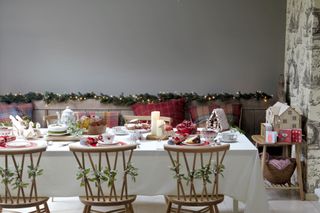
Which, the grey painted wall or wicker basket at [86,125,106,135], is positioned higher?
the grey painted wall

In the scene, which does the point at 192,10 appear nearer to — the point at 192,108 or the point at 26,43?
the point at 192,108

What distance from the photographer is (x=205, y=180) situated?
344 cm

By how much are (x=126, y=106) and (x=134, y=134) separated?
208 centimetres

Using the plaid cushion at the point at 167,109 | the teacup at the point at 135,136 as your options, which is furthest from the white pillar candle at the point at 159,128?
the plaid cushion at the point at 167,109

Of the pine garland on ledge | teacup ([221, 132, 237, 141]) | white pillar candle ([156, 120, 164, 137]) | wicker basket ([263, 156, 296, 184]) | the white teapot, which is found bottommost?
wicker basket ([263, 156, 296, 184])

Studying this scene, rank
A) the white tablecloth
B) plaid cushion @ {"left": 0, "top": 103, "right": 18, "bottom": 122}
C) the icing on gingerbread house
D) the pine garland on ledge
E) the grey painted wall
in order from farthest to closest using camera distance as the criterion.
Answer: the grey painted wall → the pine garland on ledge → plaid cushion @ {"left": 0, "top": 103, "right": 18, "bottom": 122} → the icing on gingerbread house → the white tablecloth

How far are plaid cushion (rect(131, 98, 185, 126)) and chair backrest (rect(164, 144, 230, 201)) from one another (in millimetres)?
2246

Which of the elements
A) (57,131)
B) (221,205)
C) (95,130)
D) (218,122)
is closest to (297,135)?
(218,122)

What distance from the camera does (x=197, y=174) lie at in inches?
135

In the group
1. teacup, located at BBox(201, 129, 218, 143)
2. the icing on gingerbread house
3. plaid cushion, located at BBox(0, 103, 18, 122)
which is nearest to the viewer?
teacup, located at BBox(201, 129, 218, 143)

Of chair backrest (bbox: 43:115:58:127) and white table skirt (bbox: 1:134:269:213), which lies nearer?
white table skirt (bbox: 1:134:269:213)

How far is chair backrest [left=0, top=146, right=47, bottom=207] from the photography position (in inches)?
130

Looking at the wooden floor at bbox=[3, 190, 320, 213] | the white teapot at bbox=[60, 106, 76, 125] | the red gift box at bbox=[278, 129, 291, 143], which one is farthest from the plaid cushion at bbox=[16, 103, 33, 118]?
the red gift box at bbox=[278, 129, 291, 143]

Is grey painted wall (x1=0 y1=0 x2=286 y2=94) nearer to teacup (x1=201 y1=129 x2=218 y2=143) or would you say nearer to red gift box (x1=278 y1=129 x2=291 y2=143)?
red gift box (x1=278 y1=129 x2=291 y2=143)
